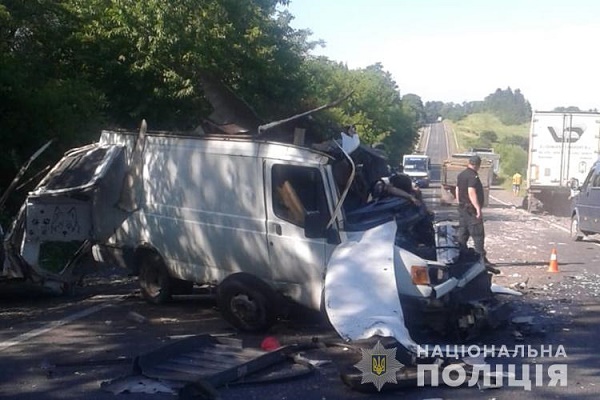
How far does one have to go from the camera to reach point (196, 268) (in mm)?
10812

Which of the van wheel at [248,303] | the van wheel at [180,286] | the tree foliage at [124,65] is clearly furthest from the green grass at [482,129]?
the van wheel at [248,303]

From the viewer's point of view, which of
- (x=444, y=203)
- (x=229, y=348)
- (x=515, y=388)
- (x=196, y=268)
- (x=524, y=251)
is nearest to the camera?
(x=515, y=388)

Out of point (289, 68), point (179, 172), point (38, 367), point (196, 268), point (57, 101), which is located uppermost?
point (289, 68)

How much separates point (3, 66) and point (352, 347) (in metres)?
11.0

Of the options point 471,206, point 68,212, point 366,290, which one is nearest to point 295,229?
point 366,290

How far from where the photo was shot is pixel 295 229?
9688 mm

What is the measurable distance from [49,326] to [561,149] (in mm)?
23928

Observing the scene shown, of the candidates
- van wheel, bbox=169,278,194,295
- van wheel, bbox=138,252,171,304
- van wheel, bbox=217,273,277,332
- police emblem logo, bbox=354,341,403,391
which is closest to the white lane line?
van wheel, bbox=138,252,171,304

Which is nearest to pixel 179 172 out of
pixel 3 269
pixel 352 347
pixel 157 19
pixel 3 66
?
pixel 3 269

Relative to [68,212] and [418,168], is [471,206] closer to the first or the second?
[68,212]

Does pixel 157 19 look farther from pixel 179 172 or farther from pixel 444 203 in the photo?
pixel 444 203

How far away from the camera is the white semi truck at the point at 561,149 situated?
30531 mm

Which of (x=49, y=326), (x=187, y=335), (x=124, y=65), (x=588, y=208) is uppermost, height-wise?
(x=124, y=65)

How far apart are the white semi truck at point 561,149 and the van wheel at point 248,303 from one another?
22650 mm
